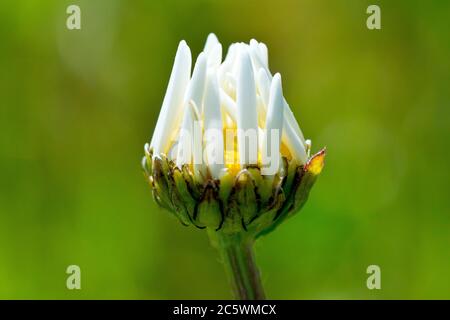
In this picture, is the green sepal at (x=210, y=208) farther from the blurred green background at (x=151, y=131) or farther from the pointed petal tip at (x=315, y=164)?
the blurred green background at (x=151, y=131)

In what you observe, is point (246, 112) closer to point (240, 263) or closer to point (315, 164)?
point (315, 164)

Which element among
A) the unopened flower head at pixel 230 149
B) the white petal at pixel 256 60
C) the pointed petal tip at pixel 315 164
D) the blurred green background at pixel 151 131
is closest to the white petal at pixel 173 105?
the unopened flower head at pixel 230 149

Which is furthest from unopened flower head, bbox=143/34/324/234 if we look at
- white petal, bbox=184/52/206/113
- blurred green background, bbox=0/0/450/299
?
blurred green background, bbox=0/0/450/299

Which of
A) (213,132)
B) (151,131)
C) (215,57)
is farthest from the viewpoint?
(151,131)

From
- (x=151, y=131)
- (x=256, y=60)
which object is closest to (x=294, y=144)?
(x=256, y=60)

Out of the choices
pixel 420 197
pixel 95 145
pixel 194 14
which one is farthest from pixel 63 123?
pixel 420 197

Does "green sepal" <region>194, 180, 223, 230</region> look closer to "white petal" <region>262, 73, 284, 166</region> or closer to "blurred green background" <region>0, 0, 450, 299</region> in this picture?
"white petal" <region>262, 73, 284, 166</region>
